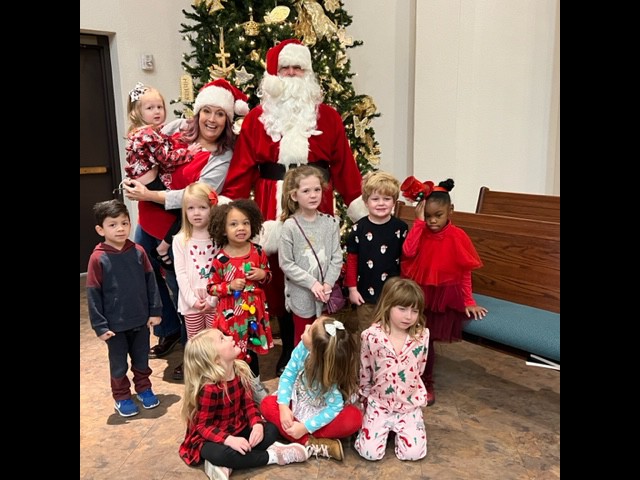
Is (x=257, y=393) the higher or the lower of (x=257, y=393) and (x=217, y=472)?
the higher

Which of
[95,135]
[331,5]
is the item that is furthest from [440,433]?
[95,135]

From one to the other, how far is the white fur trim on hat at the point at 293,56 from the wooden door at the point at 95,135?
319 cm

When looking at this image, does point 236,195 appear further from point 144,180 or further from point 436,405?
point 436,405

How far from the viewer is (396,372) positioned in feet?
7.71

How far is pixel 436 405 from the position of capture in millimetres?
2840

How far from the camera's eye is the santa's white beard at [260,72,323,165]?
301cm

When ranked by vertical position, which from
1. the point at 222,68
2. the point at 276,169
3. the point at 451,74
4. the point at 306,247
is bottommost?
the point at 306,247

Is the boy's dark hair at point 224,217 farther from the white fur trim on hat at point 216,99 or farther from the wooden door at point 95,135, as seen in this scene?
the wooden door at point 95,135

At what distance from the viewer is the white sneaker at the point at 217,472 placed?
217 centimetres

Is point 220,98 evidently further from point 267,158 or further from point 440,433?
point 440,433

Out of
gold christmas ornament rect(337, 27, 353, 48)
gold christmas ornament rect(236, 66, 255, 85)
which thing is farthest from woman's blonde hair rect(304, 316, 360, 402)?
gold christmas ornament rect(337, 27, 353, 48)

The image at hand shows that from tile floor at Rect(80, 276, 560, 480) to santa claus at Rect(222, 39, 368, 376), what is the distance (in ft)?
2.84

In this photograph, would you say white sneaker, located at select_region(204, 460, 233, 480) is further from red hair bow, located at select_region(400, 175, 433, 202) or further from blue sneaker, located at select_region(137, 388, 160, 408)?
red hair bow, located at select_region(400, 175, 433, 202)

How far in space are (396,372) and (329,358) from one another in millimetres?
328
